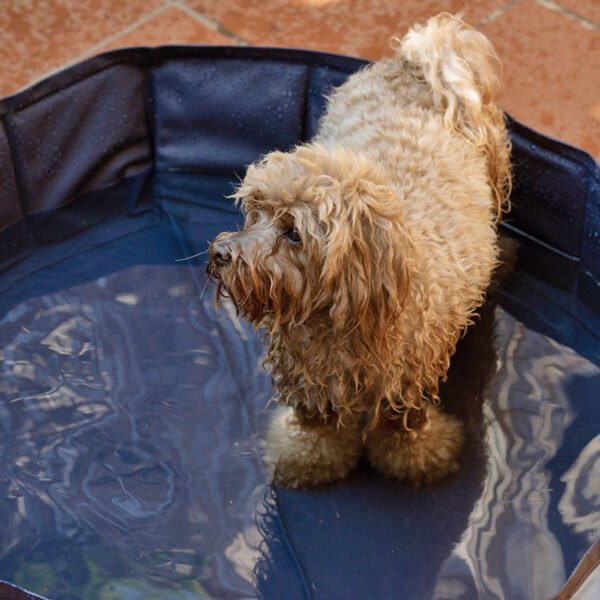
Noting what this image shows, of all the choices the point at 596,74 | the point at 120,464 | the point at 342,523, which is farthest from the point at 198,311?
the point at 596,74

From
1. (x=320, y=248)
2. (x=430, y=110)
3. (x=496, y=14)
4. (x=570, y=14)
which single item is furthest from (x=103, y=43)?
(x=320, y=248)

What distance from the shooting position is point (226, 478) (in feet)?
9.01

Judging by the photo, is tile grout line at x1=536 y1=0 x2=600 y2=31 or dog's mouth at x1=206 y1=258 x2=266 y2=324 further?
tile grout line at x1=536 y1=0 x2=600 y2=31

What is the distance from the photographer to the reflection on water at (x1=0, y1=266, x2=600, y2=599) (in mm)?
2537

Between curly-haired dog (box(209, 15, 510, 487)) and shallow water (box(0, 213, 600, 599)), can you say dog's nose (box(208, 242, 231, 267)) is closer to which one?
curly-haired dog (box(209, 15, 510, 487))

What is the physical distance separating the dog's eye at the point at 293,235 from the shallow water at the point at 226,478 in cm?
96

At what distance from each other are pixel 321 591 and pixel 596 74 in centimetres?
226

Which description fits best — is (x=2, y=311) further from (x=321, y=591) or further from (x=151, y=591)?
(x=321, y=591)

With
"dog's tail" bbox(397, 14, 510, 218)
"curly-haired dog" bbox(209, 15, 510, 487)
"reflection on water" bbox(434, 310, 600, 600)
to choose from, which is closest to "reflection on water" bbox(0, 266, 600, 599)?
"reflection on water" bbox(434, 310, 600, 600)

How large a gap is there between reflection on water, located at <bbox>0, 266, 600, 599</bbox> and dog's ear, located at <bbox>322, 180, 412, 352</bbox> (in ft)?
2.74

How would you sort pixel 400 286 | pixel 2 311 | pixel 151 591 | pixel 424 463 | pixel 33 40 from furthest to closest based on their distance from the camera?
pixel 33 40 < pixel 2 311 < pixel 424 463 < pixel 151 591 < pixel 400 286

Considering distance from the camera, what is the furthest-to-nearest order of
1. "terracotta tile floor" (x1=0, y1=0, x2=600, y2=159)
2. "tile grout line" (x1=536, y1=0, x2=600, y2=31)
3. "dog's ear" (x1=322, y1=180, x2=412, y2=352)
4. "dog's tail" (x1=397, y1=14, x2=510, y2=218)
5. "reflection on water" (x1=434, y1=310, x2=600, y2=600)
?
"tile grout line" (x1=536, y1=0, x2=600, y2=31) < "terracotta tile floor" (x1=0, y1=0, x2=600, y2=159) < "dog's tail" (x1=397, y1=14, x2=510, y2=218) < "reflection on water" (x1=434, y1=310, x2=600, y2=600) < "dog's ear" (x1=322, y1=180, x2=412, y2=352)

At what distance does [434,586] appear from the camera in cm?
250

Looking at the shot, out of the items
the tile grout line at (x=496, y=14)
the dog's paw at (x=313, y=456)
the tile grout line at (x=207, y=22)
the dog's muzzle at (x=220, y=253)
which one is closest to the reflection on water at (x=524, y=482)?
the dog's paw at (x=313, y=456)
